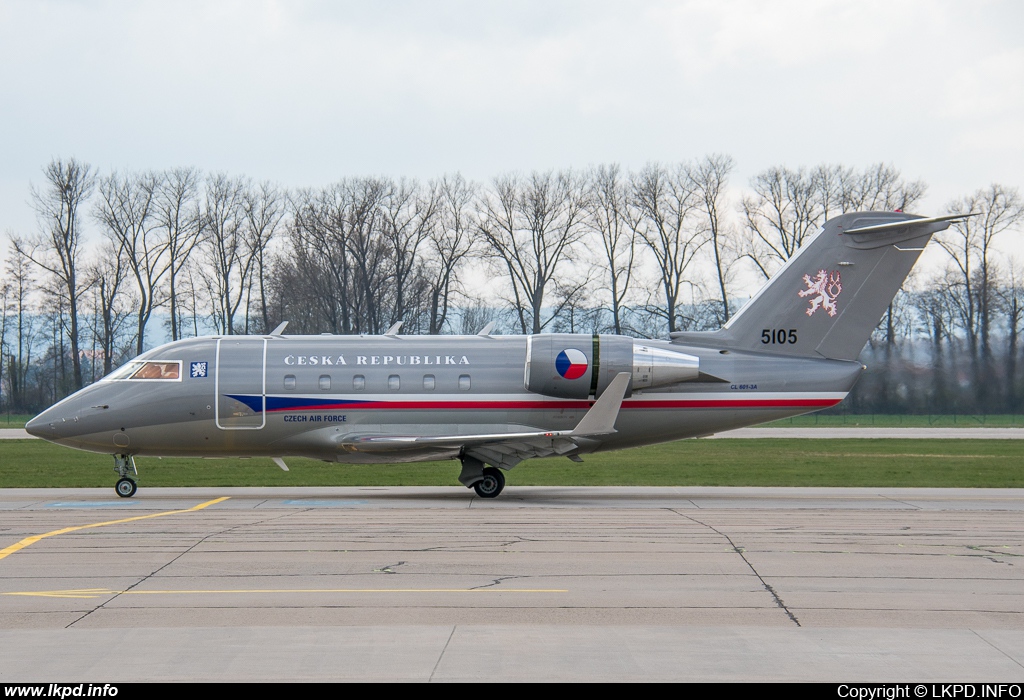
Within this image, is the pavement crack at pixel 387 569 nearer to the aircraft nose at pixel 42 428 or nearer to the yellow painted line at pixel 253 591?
the yellow painted line at pixel 253 591

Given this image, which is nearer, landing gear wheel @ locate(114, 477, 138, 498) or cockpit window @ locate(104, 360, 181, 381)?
landing gear wheel @ locate(114, 477, 138, 498)

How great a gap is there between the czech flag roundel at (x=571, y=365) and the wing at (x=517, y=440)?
Answer: 79 cm

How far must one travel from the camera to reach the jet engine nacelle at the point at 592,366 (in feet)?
76.3

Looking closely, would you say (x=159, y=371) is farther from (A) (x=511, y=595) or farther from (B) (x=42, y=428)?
(A) (x=511, y=595)

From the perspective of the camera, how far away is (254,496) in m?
23.8

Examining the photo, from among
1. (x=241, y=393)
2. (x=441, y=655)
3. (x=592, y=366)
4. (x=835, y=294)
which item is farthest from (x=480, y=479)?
(x=441, y=655)

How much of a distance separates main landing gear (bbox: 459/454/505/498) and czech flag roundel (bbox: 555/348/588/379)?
2.73 meters

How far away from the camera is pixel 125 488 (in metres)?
23.2

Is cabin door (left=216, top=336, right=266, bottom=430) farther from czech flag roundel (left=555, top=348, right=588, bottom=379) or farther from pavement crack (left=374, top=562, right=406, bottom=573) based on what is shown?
pavement crack (left=374, top=562, right=406, bottom=573)

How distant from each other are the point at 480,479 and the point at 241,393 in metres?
5.74

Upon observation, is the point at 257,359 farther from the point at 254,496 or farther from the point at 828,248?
the point at 828,248

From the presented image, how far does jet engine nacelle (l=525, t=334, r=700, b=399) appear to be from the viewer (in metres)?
23.3

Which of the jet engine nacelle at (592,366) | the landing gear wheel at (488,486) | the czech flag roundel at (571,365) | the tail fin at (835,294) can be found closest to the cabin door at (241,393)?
the landing gear wheel at (488,486)

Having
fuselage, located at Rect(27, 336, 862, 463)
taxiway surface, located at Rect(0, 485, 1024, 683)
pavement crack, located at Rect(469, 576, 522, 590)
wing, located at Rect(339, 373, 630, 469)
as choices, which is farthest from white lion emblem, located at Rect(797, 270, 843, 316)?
pavement crack, located at Rect(469, 576, 522, 590)
